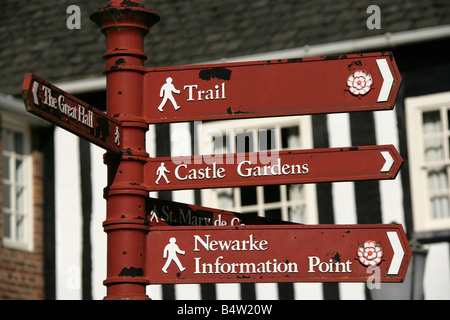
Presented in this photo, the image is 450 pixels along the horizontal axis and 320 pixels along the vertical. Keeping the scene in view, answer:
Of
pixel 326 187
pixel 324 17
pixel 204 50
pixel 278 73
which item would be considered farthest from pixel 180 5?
pixel 278 73

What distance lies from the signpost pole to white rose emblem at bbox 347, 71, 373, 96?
1048mm

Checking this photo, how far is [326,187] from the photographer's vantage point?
10414 mm

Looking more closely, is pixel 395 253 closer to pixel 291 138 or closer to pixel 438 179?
pixel 438 179

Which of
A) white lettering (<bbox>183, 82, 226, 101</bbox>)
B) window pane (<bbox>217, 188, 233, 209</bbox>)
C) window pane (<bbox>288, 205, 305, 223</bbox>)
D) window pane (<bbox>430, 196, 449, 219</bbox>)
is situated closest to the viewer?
white lettering (<bbox>183, 82, 226, 101</bbox>)

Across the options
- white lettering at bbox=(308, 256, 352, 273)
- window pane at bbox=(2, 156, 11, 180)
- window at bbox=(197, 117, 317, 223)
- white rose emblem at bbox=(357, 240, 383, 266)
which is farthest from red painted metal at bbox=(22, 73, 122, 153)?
window pane at bbox=(2, 156, 11, 180)

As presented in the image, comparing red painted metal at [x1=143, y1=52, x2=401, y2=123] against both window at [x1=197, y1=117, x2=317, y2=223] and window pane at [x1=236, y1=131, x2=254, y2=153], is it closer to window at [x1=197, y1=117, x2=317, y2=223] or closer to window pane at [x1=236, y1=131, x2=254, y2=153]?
window pane at [x1=236, y1=131, x2=254, y2=153]

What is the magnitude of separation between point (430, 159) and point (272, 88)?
6012 mm

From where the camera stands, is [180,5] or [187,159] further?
[180,5]

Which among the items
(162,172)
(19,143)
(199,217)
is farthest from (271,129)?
(162,172)

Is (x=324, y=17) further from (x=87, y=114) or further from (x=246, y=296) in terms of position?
(x=87, y=114)

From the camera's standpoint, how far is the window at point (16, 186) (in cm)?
1134

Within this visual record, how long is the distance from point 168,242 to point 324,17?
698cm

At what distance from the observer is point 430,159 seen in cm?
1018

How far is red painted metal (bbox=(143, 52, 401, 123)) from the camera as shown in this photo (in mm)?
4441
